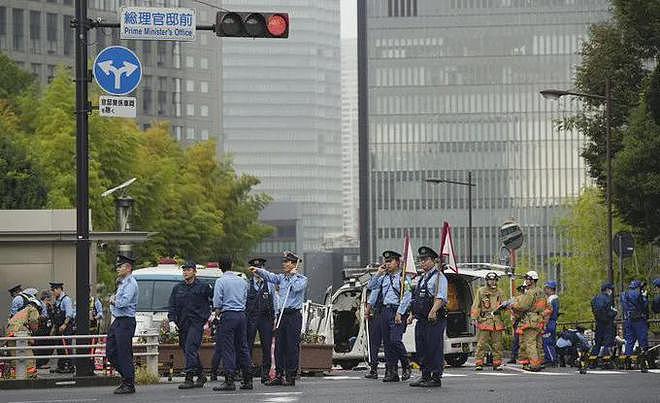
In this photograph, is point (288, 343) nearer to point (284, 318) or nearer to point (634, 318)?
point (284, 318)

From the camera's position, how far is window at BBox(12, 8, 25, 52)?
120613mm

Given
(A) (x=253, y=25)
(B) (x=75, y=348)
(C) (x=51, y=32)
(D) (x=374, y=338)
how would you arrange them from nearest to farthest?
1. (A) (x=253, y=25)
2. (B) (x=75, y=348)
3. (D) (x=374, y=338)
4. (C) (x=51, y=32)

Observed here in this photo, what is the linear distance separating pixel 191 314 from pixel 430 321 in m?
3.39

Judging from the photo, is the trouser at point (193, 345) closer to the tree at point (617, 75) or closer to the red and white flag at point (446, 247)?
the red and white flag at point (446, 247)

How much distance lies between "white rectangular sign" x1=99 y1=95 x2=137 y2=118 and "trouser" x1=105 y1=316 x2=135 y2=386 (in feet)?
12.2

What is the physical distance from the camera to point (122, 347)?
68.1 ft

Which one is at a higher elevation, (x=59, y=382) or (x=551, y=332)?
(x=551, y=332)

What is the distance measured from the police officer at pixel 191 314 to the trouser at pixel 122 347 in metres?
1.21

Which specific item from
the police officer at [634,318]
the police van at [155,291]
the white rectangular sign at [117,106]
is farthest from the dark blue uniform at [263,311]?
the police officer at [634,318]

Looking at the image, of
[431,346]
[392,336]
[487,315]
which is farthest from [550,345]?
[431,346]

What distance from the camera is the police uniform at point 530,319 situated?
27344mm

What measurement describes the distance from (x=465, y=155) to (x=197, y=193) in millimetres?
80755

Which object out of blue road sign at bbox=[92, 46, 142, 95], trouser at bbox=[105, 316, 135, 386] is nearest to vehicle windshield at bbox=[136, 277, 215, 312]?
blue road sign at bbox=[92, 46, 142, 95]

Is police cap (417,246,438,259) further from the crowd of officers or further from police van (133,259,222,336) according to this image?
police van (133,259,222,336)
